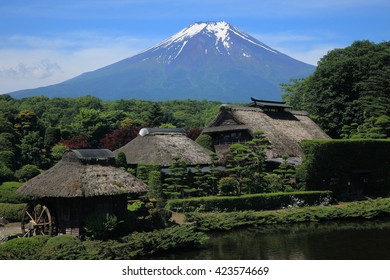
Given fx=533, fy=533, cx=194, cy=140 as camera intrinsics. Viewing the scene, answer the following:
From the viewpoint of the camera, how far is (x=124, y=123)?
60.5 metres

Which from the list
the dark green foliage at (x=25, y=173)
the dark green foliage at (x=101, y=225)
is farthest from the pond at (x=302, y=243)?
the dark green foliage at (x=25, y=173)

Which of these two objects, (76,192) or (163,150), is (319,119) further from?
(76,192)

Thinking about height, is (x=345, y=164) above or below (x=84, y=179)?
below

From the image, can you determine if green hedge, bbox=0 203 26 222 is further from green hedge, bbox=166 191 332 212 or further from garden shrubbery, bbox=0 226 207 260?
garden shrubbery, bbox=0 226 207 260

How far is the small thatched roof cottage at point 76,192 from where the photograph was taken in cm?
2395

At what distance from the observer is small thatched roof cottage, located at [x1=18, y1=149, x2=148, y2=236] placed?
24.0 m

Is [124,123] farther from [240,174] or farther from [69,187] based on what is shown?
[69,187]

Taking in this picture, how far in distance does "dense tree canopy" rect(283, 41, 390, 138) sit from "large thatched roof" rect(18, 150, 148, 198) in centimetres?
2891

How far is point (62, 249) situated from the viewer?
19.7 metres

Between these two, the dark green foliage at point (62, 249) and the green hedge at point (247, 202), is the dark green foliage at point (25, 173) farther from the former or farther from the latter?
the dark green foliage at point (62, 249)

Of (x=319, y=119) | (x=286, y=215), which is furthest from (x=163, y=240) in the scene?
(x=319, y=119)

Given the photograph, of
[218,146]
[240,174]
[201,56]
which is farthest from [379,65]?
[201,56]

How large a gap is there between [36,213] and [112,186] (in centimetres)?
418

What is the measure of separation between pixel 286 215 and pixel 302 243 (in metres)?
6.76
